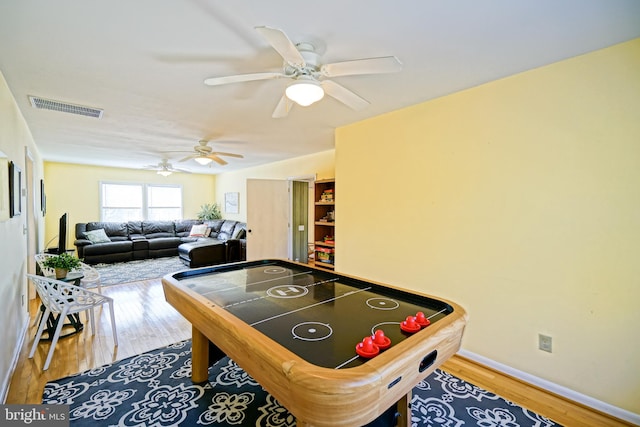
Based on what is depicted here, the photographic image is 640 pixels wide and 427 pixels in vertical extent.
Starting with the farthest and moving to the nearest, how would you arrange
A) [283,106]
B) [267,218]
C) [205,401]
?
1. [267,218]
2. [283,106]
3. [205,401]

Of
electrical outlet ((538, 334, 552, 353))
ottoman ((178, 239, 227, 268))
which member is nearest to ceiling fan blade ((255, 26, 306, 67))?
electrical outlet ((538, 334, 552, 353))

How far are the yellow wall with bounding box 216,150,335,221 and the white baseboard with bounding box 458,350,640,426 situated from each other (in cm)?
356

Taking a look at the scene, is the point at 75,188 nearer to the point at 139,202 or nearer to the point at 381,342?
the point at 139,202

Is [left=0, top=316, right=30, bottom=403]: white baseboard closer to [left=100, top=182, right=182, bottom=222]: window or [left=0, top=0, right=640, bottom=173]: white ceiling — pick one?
[left=0, top=0, right=640, bottom=173]: white ceiling

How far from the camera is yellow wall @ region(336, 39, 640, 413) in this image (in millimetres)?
1795

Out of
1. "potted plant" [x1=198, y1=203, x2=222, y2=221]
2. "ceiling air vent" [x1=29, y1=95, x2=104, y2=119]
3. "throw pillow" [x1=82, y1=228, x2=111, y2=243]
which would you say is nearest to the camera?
"ceiling air vent" [x1=29, y1=95, x2=104, y2=119]

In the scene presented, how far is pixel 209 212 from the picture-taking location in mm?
8531

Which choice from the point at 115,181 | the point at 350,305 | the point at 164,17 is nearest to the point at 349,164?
the point at 350,305

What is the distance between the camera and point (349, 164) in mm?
3502

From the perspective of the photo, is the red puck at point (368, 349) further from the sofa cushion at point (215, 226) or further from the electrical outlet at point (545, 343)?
the sofa cushion at point (215, 226)

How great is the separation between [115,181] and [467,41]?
8511mm

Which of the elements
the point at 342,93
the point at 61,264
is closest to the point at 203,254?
the point at 61,264

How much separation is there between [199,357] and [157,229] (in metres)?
6.49

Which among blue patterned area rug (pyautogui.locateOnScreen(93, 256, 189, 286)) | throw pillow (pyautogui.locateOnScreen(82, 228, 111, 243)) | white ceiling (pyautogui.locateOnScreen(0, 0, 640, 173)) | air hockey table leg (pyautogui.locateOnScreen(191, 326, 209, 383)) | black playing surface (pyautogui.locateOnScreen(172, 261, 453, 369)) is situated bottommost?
blue patterned area rug (pyautogui.locateOnScreen(93, 256, 189, 286))
